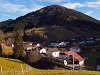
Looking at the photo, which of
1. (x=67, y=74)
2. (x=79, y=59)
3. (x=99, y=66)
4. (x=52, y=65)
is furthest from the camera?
(x=79, y=59)

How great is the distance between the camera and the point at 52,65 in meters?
102

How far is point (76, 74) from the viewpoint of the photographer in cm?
3078

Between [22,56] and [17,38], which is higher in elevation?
[17,38]

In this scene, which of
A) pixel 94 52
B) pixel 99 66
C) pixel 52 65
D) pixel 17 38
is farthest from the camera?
pixel 94 52

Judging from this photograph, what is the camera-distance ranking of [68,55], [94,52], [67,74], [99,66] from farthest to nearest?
[94,52]
[68,55]
[99,66]
[67,74]

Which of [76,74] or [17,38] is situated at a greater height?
[17,38]

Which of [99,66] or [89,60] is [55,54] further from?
[99,66]

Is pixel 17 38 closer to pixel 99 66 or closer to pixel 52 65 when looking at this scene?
pixel 52 65

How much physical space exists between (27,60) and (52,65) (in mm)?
9462


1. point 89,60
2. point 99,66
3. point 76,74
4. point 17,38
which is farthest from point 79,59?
point 76,74

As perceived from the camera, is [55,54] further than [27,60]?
Yes

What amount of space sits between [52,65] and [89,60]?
39086mm

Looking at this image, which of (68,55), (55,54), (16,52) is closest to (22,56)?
(16,52)

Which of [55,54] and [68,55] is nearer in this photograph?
[68,55]
